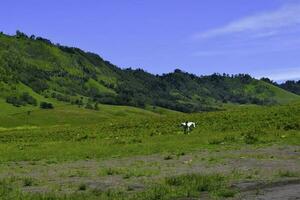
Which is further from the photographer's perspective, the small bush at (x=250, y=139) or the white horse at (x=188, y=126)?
the white horse at (x=188, y=126)

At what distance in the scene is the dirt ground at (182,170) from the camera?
2231 cm

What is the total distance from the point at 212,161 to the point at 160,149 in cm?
1132

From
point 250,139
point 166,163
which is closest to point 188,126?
point 250,139

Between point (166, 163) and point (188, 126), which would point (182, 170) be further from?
point (188, 126)

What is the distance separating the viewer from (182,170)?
29.5m

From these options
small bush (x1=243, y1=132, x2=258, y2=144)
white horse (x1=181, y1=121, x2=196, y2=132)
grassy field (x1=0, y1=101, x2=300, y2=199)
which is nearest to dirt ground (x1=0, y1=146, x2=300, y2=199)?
grassy field (x1=0, y1=101, x2=300, y2=199)

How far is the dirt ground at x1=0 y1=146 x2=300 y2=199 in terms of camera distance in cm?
2231

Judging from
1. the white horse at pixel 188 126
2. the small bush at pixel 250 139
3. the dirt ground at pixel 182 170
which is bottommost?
the dirt ground at pixel 182 170

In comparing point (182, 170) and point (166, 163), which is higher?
point (166, 163)

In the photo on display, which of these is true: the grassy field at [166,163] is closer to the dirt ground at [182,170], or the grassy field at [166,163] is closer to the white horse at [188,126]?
the dirt ground at [182,170]

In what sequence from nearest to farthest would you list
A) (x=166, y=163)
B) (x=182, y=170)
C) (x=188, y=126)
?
(x=182, y=170)
(x=166, y=163)
(x=188, y=126)

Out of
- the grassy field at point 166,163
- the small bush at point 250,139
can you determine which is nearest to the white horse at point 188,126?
the grassy field at point 166,163

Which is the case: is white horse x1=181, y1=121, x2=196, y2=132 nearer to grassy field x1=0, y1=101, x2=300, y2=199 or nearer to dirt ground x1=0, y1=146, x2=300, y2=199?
grassy field x1=0, y1=101, x2=300, y2=199

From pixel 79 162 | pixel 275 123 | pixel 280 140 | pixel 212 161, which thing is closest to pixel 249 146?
pixel 280 140
